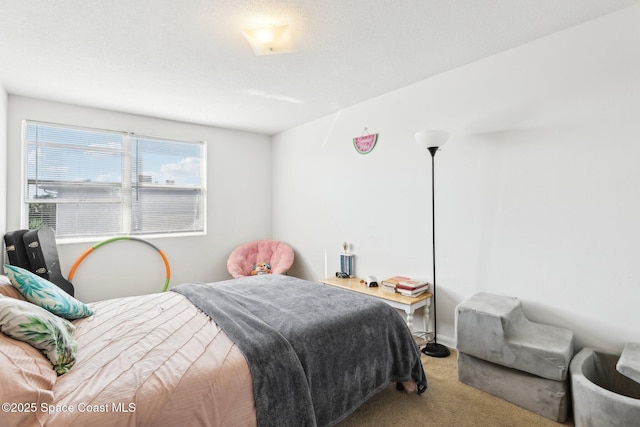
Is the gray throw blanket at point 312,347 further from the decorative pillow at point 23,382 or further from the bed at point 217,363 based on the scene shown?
the decorative pillow at point 23,382

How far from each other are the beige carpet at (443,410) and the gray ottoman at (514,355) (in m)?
0.07

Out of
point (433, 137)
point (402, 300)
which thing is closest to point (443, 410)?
point (402, 300)

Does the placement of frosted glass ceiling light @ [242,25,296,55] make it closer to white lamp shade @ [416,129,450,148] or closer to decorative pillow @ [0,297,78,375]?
white lamp shade @ [416,129,450,148]

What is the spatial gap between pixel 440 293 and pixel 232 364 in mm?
2178

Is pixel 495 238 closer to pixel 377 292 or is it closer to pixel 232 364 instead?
pixel 377 292

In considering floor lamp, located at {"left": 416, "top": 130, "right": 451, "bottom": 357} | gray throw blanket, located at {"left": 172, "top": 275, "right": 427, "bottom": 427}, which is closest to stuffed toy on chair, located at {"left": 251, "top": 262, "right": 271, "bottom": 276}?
gray throw blanket, located at {"left": 172, "top": 275, "right": 427, "bottom": 427}

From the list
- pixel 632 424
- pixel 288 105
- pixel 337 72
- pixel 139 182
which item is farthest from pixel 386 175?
pixel 139 182

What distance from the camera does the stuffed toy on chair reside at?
14.6 ft

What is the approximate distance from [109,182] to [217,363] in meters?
3.45

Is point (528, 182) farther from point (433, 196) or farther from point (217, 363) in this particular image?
point (217, 363)

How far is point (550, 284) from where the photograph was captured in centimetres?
234

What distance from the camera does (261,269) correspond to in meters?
4.47

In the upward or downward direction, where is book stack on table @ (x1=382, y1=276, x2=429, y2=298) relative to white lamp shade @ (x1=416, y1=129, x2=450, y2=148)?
downward

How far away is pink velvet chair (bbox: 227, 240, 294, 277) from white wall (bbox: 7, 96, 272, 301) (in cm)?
→ 25
